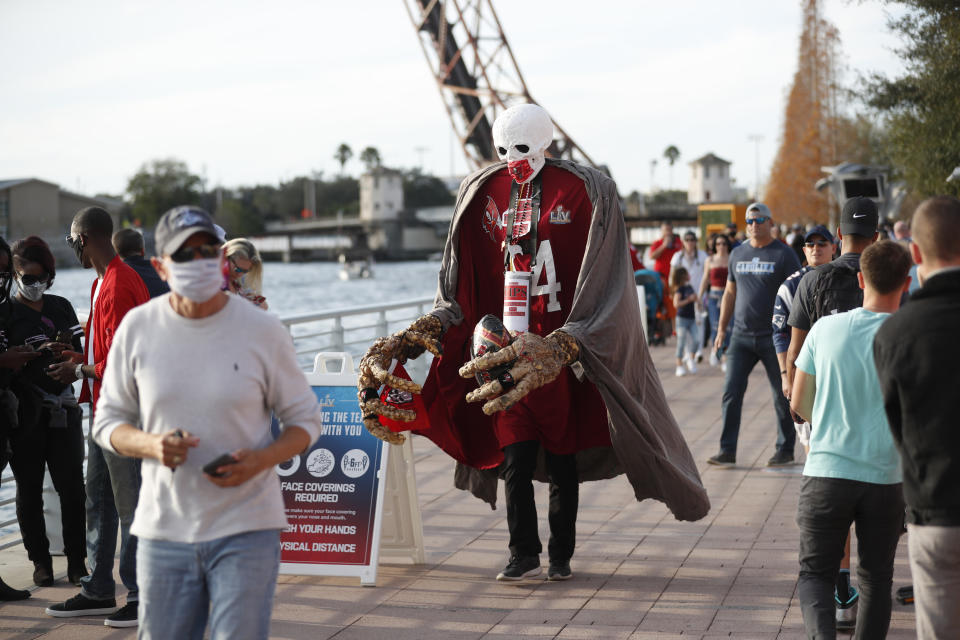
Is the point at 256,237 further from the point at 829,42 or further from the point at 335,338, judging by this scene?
the point at 335,338

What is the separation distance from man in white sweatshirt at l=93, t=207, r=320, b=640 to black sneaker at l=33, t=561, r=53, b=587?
273 centimetres

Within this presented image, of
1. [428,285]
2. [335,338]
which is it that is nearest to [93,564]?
[335,338]

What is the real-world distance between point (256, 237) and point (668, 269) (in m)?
104

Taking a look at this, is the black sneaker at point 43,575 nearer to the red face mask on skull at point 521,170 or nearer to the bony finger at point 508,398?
the bony finger at point 508,398

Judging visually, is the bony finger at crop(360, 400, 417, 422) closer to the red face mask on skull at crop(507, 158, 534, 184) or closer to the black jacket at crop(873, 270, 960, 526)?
the red face mask on skull at crop(507, 158, 534, 184)

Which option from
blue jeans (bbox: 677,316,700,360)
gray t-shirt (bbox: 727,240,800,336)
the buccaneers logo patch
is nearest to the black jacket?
the buccaneers logo patch

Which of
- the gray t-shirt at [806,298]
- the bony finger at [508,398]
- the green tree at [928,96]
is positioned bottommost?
the bony finger at [508,398]

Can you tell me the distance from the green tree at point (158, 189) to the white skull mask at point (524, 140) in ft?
357

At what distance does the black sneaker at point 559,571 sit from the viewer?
522cm

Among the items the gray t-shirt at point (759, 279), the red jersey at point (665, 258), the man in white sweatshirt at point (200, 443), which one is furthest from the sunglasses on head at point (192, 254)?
the red jersey at point (665, 258)

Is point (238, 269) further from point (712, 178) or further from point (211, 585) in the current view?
point (712, 178)

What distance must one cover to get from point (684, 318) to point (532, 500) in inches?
344

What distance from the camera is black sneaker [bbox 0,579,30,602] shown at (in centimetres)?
501

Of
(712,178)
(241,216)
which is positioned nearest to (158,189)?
(241,216)
